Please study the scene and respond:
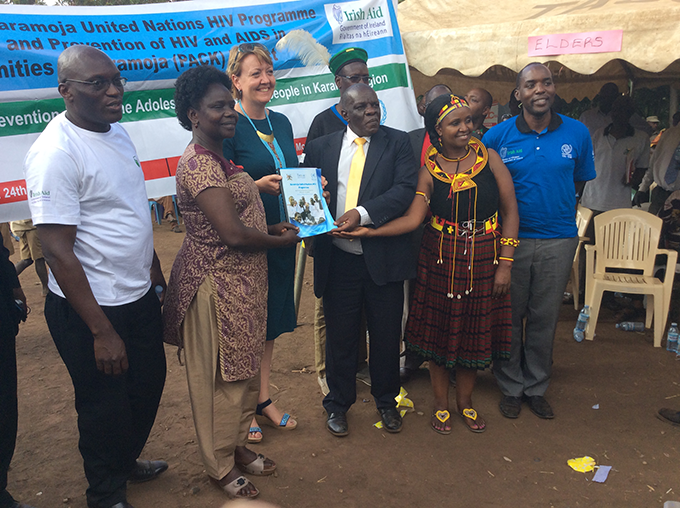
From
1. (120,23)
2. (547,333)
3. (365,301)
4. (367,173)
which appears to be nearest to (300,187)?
(367,173)

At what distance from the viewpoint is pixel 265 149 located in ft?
9.89

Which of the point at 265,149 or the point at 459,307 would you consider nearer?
the point at 265,149

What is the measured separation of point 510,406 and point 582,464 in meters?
0.65

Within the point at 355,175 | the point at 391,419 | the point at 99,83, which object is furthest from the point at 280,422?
the point at 99,83

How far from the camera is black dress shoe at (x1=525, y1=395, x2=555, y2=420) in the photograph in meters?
3.52

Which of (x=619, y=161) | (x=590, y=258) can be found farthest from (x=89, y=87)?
(x=619, y=161)

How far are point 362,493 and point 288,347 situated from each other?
221cm

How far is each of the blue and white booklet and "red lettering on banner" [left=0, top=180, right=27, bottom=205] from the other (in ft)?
6.49

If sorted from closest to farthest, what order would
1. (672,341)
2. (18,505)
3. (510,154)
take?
1. (18,505)
2. (510,154)
3. (672,341)

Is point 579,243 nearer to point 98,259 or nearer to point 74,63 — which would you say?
point 98,259

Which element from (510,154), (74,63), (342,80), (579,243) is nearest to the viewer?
(74,63)

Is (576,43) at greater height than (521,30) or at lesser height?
lesser

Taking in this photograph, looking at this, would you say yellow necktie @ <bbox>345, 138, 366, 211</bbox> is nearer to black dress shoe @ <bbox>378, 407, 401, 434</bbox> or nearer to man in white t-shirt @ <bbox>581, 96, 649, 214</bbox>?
black dress shoe @ <bbox>378, 407, 401, 434</bbox>

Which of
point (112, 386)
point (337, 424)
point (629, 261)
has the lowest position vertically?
point (337, 424)
